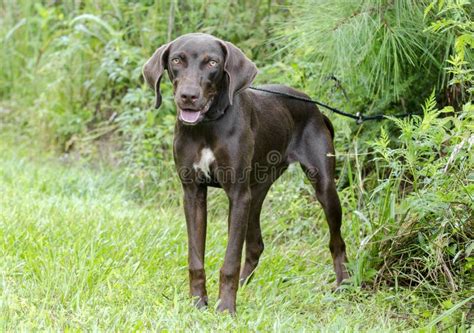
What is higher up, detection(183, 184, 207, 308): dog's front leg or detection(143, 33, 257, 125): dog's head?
detection(143, 33, 257, 125): dog's head

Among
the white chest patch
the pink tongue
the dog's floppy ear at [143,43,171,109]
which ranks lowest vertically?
the white chest patch

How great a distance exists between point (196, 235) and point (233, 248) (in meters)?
0.25

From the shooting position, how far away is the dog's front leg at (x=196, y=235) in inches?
167

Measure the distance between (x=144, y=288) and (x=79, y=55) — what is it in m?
4.94

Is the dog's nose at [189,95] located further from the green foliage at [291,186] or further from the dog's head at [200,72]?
the green foliage at [291,186]

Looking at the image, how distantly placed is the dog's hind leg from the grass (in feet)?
0.66

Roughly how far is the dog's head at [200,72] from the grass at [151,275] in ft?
3.03

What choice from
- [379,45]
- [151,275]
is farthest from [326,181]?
[151,275]

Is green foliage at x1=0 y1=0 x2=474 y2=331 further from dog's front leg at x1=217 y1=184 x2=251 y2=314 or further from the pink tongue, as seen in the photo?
the pink tongue

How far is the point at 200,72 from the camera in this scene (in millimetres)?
4055

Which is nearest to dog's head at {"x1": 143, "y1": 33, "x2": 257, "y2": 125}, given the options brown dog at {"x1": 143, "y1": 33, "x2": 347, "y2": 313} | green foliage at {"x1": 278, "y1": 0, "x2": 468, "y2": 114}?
brown dog at {"x1": 143, "y1": 33, "x2": 347, "y2": 313}

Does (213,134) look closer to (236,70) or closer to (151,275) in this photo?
(236,70)

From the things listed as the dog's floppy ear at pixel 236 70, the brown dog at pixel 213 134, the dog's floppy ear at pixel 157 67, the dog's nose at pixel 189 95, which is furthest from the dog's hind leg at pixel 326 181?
the dog's nose at pixel 189 95

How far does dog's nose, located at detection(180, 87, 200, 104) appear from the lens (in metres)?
3.94
